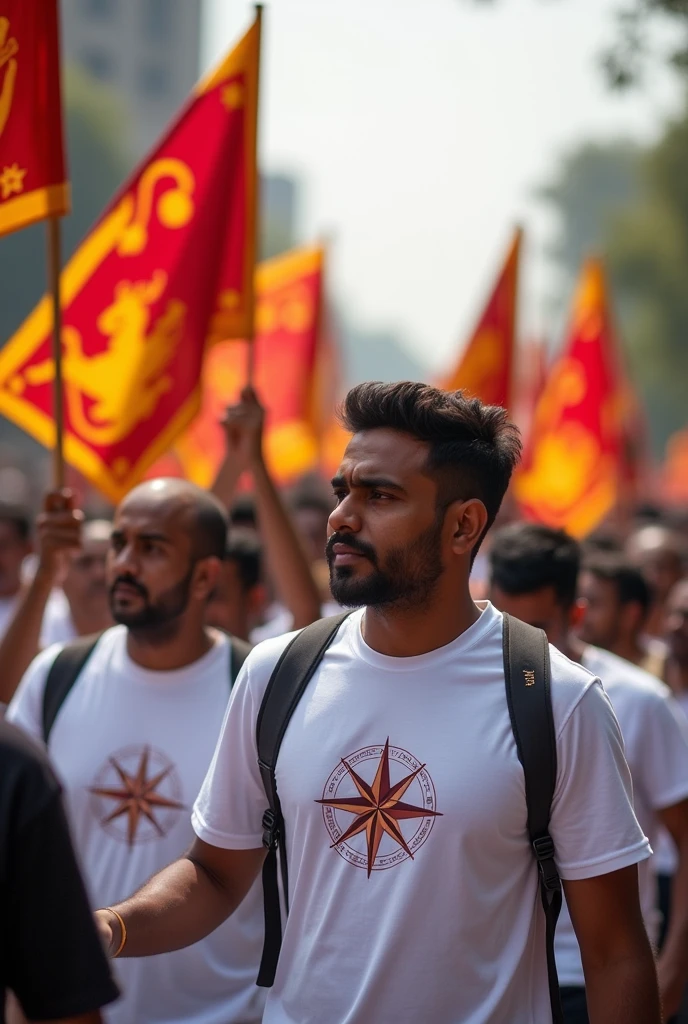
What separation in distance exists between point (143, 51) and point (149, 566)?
296ft

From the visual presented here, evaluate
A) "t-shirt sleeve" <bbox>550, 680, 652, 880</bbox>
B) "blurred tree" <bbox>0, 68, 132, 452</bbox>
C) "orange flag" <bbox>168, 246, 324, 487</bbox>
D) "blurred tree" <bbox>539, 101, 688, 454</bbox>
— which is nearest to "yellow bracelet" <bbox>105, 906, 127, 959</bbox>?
"t-shirt sleeve" <bbox>550, 680, 652, 880</bbox>

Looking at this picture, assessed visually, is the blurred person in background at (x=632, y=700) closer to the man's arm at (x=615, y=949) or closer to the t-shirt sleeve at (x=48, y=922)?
the man's arm at (x=615, y=949)

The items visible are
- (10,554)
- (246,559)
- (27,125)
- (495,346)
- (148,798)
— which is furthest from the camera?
(495,346)

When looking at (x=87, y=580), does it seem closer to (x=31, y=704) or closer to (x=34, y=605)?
(x=34, y=605)

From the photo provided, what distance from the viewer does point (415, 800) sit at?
2.89 m

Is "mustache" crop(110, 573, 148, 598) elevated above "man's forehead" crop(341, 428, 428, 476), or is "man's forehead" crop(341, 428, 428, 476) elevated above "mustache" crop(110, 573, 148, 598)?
"man's forehead" crop(341, 428, 428, 476)

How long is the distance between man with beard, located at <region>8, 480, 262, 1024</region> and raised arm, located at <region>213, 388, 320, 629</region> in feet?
1.55

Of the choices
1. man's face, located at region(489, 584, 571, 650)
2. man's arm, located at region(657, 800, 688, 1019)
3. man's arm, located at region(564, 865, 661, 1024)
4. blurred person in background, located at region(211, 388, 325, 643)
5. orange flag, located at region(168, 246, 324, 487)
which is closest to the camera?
man's arm, located at region(564, 865, 661, 1024)

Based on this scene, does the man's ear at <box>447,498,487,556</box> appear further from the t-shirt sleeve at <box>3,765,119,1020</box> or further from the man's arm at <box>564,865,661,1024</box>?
the t-shirt sleeve at <box>3,765,119,1020</box>

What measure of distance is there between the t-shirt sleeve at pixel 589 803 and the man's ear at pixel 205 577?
1982mm

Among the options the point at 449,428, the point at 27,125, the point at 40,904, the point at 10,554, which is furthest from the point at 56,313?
the point at 40,904

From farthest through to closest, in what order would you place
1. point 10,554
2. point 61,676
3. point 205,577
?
point 10,554, point 205,577, point 61,676

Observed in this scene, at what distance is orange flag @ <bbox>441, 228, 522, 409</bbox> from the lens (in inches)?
357

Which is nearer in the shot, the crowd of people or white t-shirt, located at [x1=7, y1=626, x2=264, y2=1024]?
the crowd of people
